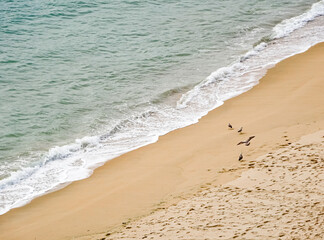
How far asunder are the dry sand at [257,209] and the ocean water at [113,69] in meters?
3.12

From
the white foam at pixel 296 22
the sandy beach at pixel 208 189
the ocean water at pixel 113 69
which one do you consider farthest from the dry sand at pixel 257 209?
the white foam at pixel 296 22

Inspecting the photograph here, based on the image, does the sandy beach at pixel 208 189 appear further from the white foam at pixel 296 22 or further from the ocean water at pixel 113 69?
the white foam at pixel 296 22

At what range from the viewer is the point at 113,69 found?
17.7m

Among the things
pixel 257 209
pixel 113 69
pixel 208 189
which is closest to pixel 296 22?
pixel 113 69

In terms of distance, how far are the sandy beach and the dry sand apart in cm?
2

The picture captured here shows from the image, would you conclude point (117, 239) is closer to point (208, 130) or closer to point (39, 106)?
point (208, 130)

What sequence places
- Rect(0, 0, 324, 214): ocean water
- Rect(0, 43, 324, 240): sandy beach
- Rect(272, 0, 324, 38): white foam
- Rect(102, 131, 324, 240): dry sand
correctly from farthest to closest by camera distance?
Rect(272, 0, 324, 38): white foam < Rect(0, 0, 324, 214): ocean water < Rect(0, 43, 324, 240): sandy beach < Rect(102, 131, 324, 240): dry sand

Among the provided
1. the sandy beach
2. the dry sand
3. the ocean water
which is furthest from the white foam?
the dry sand

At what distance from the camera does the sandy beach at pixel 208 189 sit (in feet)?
27.9

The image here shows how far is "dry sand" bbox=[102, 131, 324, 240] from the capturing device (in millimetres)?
8164

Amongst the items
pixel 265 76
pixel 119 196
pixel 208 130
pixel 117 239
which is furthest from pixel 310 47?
pixel 117 239

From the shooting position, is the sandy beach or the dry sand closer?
the dry sand

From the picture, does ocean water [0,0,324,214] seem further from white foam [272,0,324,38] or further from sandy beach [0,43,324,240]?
sandy beach [0,43,324,240]

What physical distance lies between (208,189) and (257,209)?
1.36m
